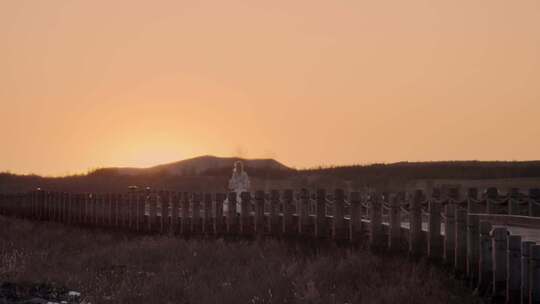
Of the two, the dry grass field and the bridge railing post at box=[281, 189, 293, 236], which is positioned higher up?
the bridge railing post at box=[281, 189, 293, 236]

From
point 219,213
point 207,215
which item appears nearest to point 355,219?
point 219,213

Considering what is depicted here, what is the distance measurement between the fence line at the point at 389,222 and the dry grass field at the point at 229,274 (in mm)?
505

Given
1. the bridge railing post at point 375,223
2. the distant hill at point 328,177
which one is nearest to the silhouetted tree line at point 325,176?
the distant hill at point 328,177

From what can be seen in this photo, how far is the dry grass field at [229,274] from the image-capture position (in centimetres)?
1531

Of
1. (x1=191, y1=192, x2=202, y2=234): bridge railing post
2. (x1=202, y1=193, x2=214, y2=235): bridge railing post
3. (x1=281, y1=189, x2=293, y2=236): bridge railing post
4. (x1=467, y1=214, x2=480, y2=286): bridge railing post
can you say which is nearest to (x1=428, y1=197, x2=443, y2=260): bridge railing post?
(x1=467, y1=214, x2=480, y2=286): bridge railing post

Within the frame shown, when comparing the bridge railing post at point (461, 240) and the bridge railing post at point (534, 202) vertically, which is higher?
the bridge railing post at point (534, 202)

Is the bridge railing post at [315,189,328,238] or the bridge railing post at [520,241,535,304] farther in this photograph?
the bridge railing post at [315,189,328,238]

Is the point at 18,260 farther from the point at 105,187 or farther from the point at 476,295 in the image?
the point at 105,187

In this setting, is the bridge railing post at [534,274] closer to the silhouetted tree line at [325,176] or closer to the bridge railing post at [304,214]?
Answer: the bridge railing post at [304,214]

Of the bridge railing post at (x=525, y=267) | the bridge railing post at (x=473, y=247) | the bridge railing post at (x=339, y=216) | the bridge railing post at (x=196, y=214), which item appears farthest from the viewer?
the bridge railing post at (x=196, y=214)

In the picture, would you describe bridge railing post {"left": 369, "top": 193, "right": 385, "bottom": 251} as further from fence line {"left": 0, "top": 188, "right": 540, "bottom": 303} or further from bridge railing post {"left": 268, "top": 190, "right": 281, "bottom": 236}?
bridge railing post {"left": 268, "top": 190, "right": 281, "bottom": 236}

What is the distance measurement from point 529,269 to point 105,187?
211ft

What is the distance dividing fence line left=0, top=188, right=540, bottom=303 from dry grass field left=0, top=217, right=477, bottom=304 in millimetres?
505

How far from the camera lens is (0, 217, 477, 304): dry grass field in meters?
15.3
